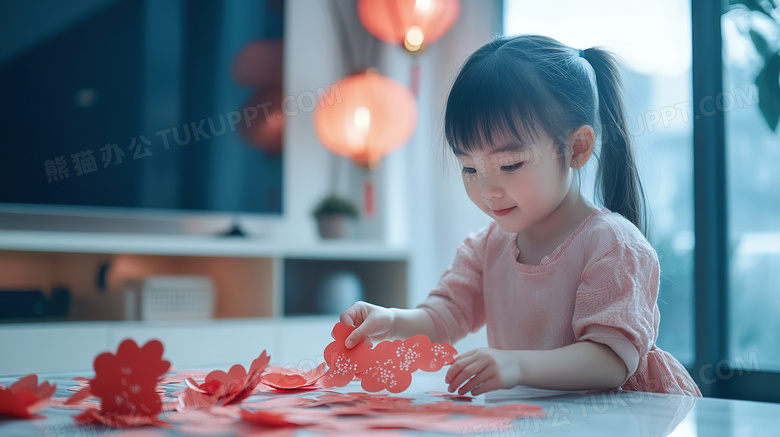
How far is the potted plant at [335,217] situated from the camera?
2.57 m

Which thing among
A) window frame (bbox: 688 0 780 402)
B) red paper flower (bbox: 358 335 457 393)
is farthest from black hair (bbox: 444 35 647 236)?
window frame (bbox: 688 0 780 402)

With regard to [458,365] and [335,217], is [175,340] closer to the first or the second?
[335,217]

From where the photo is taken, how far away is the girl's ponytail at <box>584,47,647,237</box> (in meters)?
0.89

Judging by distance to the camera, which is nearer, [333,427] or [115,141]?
[333,427]

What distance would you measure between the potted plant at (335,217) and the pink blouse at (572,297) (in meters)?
1.59

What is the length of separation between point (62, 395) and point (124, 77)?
1852 millimetres

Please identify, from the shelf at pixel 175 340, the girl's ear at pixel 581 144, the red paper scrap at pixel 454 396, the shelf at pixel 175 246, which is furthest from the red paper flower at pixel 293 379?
the shelf at pixel 175 246

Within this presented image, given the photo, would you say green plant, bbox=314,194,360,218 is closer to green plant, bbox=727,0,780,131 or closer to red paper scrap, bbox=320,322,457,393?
green plant, bbox=727,0,780,131

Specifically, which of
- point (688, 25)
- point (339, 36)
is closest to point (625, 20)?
point (688, 25)

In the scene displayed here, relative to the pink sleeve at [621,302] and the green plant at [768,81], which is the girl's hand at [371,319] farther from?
the green plant at [768,81]

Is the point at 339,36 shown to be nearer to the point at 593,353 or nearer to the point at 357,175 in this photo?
the point at 357,175

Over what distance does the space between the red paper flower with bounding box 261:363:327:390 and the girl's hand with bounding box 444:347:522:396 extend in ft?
0.47

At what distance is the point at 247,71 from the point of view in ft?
8.29

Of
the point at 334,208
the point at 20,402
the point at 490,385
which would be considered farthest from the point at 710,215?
the point at 20,402
